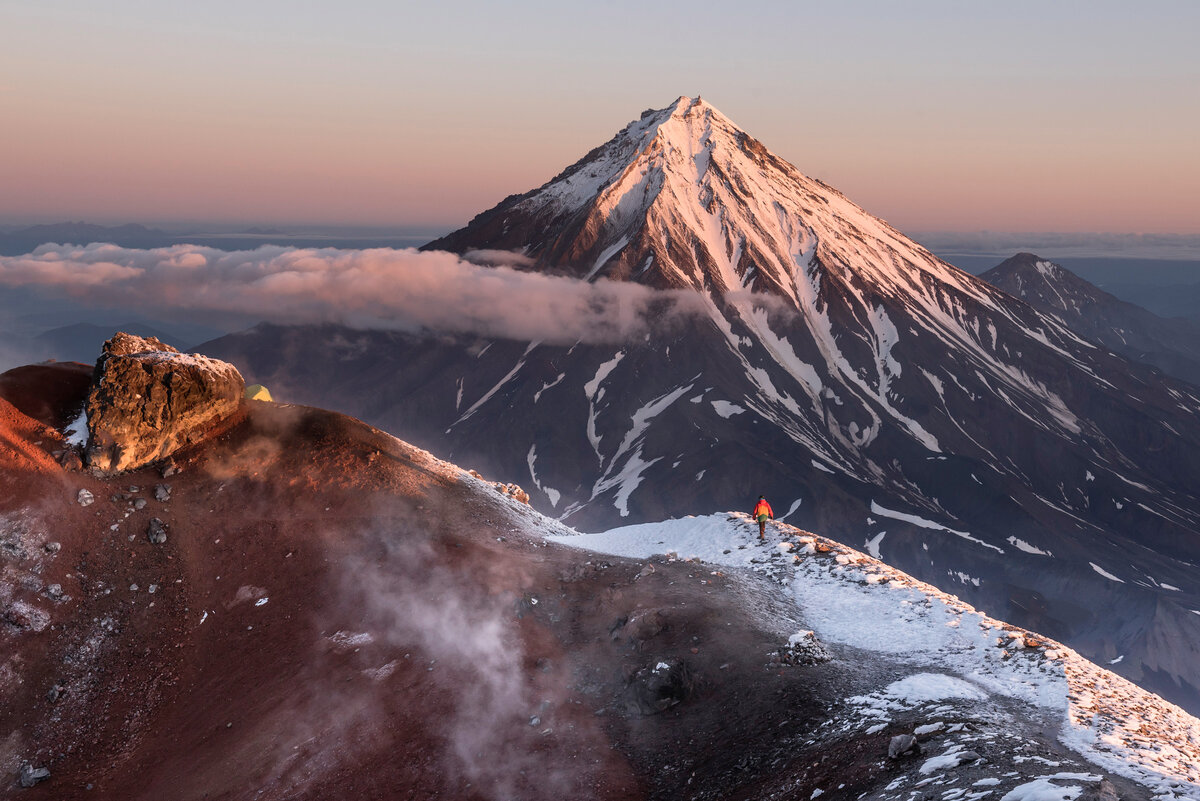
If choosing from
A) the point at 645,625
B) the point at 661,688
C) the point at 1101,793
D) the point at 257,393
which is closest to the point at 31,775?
the point at 661,688

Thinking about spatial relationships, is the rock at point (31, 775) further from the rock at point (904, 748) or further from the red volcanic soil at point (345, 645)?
the rock at point (904, 748)

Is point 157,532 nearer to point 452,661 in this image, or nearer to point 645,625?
point 452,661

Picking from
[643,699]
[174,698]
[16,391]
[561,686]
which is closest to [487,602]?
[561,686]

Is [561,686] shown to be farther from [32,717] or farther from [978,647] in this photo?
[32,717]

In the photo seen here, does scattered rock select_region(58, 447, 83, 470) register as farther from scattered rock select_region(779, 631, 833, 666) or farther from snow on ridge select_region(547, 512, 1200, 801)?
scattered rock select_region(779, 631, 833, 666)

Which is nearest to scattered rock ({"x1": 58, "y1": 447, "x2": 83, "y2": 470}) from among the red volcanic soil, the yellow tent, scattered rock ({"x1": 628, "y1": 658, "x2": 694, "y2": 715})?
the red volcanic soil
